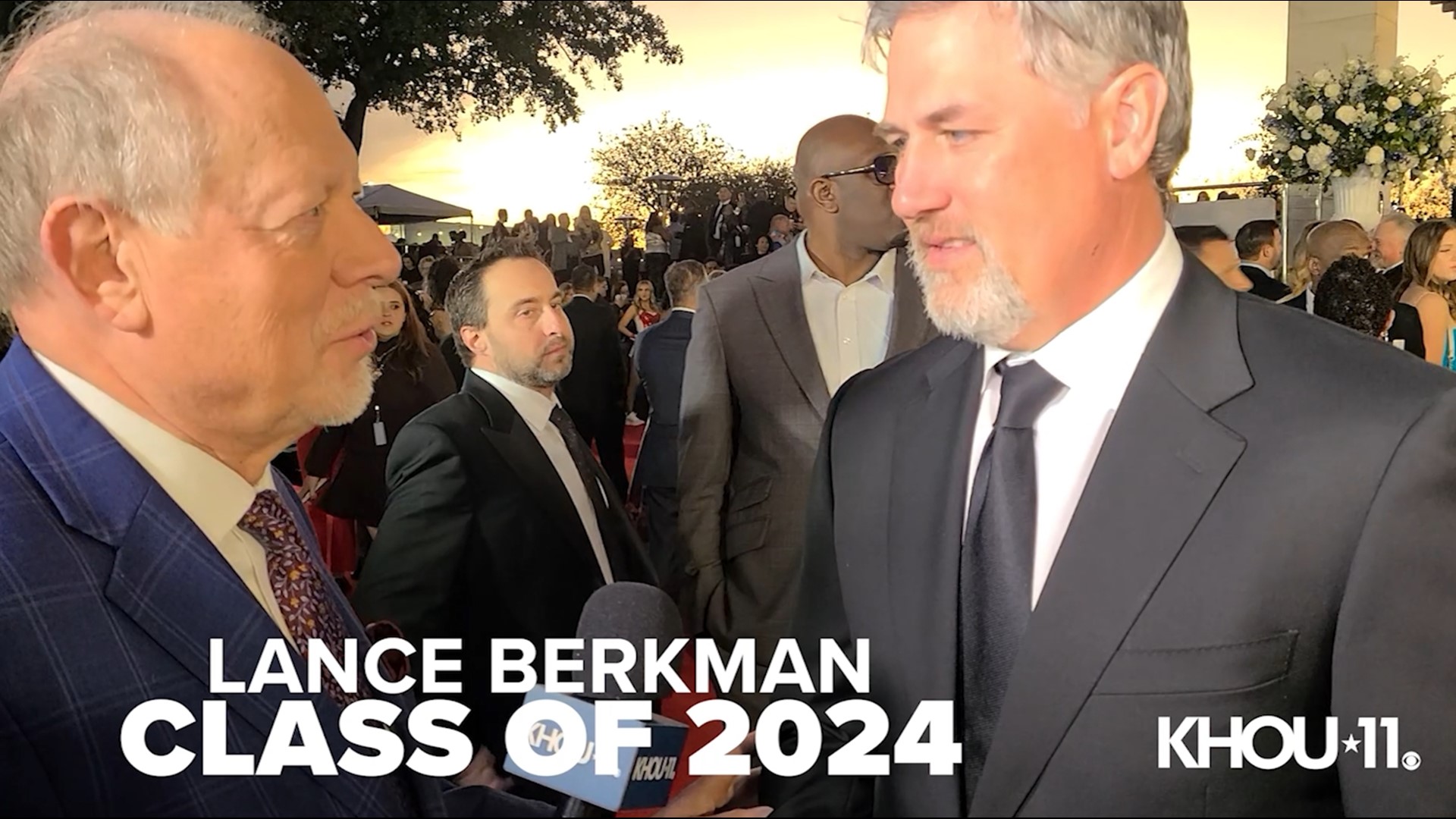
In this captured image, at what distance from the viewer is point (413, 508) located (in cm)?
136

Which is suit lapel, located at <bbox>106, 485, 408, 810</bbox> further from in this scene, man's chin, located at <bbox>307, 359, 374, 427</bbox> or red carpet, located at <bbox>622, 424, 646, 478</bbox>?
red carpet, located at <bbox>622, 424, 646, 478</bbox>

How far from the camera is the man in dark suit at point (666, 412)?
5.59 ft

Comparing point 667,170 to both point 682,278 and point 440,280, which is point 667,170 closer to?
point 682,278

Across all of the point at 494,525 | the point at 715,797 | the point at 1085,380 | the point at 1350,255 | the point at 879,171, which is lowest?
the point at 715,797

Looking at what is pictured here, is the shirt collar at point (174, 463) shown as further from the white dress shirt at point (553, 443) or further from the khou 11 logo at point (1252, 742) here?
the khou 11 logo at point (1252, 742)

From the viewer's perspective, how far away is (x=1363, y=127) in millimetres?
1720

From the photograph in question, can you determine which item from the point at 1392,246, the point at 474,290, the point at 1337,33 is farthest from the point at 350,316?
the point at 1392,246

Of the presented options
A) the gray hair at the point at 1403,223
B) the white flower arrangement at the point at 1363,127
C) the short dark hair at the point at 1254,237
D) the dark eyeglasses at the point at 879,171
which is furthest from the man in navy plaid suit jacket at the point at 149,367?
the gray hair at the point at 1403,223

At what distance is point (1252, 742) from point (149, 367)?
2.75 ft

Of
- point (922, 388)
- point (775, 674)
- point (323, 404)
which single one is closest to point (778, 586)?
point (775, 674)

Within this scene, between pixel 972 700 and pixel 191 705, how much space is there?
57 cm

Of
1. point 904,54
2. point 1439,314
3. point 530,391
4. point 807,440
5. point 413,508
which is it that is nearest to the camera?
point 904,54

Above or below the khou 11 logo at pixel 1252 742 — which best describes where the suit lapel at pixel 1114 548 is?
above

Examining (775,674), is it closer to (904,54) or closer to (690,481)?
(904,54)
